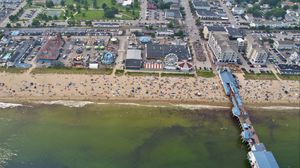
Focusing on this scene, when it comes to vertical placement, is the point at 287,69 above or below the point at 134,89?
above

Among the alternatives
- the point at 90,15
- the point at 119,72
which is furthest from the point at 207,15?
the point at 119,72

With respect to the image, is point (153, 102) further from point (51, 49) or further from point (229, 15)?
point (229, 15)

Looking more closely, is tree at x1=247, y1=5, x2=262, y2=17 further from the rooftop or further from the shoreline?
the shoreline

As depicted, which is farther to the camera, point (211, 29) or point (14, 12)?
point (14, 12)

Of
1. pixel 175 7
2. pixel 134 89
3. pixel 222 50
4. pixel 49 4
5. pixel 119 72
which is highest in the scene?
pixel 49 4

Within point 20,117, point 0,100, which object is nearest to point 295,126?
point 20,117

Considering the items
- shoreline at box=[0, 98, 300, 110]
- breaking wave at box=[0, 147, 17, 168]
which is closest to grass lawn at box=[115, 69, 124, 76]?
shoreline at box=[0, 98, 300, 110]

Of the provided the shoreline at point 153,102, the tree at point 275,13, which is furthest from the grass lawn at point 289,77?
the tree at point 275,13

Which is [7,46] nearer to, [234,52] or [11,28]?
[11,28]
